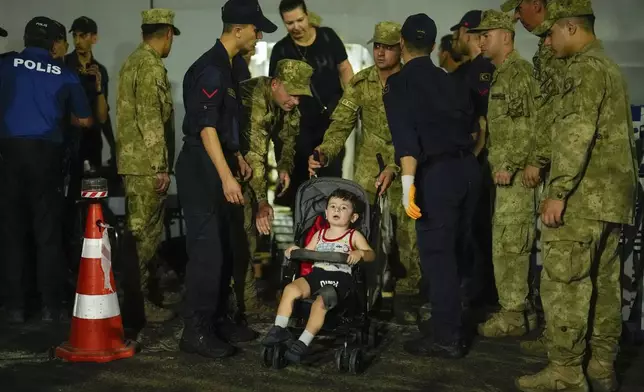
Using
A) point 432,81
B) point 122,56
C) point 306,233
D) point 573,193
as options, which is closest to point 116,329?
point 306,233

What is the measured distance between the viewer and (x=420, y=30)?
546cm

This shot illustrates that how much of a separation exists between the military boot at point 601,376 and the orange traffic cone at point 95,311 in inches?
109

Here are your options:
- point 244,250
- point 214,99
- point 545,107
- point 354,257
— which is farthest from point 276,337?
point 545,107

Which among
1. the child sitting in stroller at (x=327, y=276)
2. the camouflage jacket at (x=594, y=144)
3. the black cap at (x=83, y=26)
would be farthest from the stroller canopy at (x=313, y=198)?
the black cap at (x=83, y=26)

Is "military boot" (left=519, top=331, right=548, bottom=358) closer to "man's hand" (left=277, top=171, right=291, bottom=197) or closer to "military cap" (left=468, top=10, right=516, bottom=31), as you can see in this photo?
"man's hand" (left=277, top=171, right=291, bottom=197)

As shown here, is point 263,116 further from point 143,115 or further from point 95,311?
point 95,311

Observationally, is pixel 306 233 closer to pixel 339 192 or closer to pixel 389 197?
pixel 339 192

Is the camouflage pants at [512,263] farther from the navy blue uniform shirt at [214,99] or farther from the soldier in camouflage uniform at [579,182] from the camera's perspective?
the navy blue uniform shirt at [214,99]

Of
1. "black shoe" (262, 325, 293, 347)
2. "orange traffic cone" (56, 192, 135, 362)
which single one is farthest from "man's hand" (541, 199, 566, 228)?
"orange traffic cone" (56, 192, 135, 362)

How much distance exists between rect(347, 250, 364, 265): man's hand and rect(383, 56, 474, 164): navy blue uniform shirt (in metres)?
0.64

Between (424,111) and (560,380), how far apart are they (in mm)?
1769

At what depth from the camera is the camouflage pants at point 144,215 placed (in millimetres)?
6543

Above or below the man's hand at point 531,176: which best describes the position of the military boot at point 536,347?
below

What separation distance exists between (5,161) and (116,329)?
1738 millimetres
